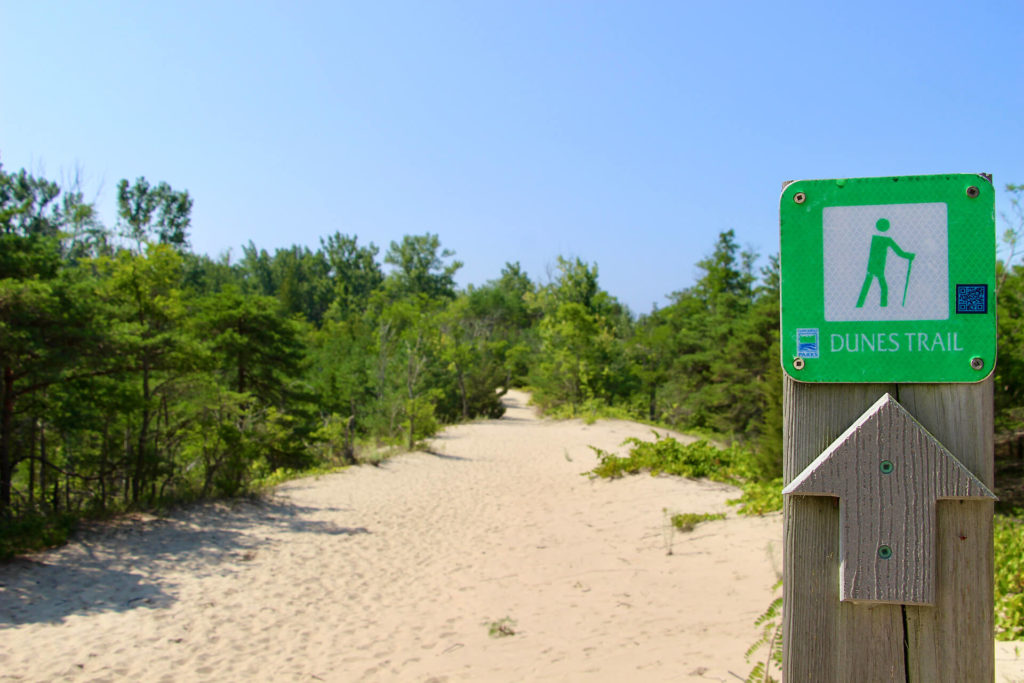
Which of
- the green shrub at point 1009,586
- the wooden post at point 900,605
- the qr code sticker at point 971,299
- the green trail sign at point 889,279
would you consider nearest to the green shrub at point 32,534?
the wooden post at point 900,605

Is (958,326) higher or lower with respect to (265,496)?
higher

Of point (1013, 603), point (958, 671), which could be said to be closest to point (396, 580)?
point (1013, 603)

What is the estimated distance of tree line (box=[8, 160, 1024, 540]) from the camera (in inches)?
296

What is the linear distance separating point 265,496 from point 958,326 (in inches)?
427

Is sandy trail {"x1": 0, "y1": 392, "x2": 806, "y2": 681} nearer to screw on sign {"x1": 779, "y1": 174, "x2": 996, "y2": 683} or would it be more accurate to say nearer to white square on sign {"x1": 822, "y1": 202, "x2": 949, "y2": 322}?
screw on sign {"x1": 779, "y1": 174, "x2": 996, "y2": 683}

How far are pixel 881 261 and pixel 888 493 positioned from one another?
429 millimetres

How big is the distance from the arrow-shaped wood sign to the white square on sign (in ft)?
0.57

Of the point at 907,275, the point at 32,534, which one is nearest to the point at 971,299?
the point at 907,275

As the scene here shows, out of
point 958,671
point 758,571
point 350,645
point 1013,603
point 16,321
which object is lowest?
point 350,645

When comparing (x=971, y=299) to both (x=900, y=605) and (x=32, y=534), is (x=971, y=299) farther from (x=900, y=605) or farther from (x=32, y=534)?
(x=32, y=534)

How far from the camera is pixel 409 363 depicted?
1772 centimetres

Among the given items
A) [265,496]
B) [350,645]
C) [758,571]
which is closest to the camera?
[350,645]

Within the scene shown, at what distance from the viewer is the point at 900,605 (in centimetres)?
124

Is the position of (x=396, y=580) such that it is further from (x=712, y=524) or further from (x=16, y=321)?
(x=16, y=321)
